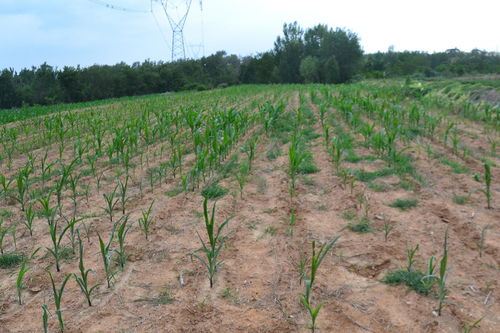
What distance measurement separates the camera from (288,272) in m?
2.51

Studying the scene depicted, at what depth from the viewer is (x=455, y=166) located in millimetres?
4746

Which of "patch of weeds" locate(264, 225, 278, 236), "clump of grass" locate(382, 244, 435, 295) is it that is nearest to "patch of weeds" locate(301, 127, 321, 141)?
"patch of weeds" locate(264, 225, 278, 236)

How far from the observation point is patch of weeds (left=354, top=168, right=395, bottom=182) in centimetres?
439

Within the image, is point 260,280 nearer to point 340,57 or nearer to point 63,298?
point 63,298

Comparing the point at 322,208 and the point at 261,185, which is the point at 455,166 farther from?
the point at 261,185

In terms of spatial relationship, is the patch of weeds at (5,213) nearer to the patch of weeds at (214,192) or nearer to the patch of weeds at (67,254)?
the patch of weeds at (67,254)

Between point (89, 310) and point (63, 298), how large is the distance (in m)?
0.25

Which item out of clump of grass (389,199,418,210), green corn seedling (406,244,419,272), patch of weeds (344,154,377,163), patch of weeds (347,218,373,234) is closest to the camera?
green corn seedling (406,244,419,272)

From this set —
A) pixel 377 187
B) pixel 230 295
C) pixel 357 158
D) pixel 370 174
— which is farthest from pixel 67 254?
pixel 357 158

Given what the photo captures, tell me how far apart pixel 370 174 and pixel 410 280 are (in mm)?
2287

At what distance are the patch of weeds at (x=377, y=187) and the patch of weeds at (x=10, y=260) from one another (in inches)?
129

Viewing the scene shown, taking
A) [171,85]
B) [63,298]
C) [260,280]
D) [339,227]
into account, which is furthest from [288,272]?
[171,85]

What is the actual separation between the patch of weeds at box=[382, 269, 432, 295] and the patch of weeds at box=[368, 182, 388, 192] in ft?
5.45

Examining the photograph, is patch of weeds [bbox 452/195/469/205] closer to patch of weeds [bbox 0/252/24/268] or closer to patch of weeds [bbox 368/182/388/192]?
patch of weeds [bbox 368/182/388/192]
